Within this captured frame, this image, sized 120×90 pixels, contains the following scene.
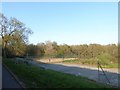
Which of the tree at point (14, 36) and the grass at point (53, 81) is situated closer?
the grass at point (53, 81)

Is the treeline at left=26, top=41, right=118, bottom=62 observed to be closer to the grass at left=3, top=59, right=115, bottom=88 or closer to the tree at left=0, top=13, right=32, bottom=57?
the tree at left=0, top=13, right=32, bottom=57

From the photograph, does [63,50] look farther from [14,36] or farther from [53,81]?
[53,81]

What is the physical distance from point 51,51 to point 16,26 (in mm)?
12234

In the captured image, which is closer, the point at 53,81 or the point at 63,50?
the point at 53,81

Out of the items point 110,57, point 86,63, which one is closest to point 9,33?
point 86,63

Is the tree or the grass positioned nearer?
the grass

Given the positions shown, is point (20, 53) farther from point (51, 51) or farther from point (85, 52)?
point (85, 52)

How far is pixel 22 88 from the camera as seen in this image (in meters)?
12.0

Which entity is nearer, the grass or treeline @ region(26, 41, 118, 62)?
the grass

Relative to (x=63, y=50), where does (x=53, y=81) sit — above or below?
below

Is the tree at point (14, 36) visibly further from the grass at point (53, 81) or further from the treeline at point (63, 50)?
the grass at point (53, 81)

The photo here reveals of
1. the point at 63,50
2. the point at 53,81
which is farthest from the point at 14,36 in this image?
the point at 53,81

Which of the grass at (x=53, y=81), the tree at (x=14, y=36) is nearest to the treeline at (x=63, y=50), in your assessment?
the tree at (x=14, y=36)

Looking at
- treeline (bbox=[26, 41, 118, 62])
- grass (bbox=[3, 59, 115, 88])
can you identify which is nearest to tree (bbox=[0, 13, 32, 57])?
treeline (bbox=[26, 41, 118, 62])
